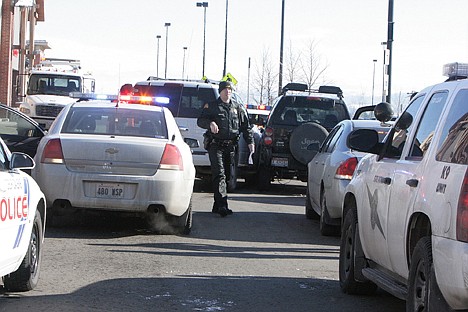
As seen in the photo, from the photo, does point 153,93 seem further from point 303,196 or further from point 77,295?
point 77,295

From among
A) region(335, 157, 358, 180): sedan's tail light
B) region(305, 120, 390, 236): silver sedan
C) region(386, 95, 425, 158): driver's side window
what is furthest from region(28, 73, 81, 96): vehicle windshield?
region(386, 95, 425, 158): driver's side window

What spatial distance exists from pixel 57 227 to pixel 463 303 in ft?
25.9

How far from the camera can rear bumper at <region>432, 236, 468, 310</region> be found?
5297 millimetres

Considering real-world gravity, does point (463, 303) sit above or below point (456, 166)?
below

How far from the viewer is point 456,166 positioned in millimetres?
5598

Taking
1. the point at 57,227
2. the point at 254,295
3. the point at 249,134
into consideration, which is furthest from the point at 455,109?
the point at 249,134

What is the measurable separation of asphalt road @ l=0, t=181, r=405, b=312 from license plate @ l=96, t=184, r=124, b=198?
1.76 ft

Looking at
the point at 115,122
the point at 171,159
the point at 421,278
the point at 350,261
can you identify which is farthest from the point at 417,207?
the point at 115,122

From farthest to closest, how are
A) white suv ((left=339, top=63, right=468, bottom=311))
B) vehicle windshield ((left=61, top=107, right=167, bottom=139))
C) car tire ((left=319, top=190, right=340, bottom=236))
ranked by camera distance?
car tire ((left=319, top=190, right=340, bottom=236)), vehicle windshield ((left=61, top=107, right=167, bottom=139)), white suv ((left=339, top=63, right=468, bottom=311))

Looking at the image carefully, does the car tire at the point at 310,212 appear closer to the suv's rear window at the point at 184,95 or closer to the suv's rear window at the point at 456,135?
the suv's rear window at the point at 184,95

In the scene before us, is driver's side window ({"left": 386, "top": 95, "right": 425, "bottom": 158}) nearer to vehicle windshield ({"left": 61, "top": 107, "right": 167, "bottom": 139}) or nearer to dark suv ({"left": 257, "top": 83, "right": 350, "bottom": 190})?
vehicle windshield ({"left": 61, "top": 107, "right": 167, "bottom": 139})

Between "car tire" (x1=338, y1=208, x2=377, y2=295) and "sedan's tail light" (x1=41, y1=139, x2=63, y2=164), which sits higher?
"sedan's tail light" (x1=41, y1=139, x2=63, y2=164)

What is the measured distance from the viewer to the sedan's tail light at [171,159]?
37.9 feet

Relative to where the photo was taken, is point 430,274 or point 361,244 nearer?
point 430,274
